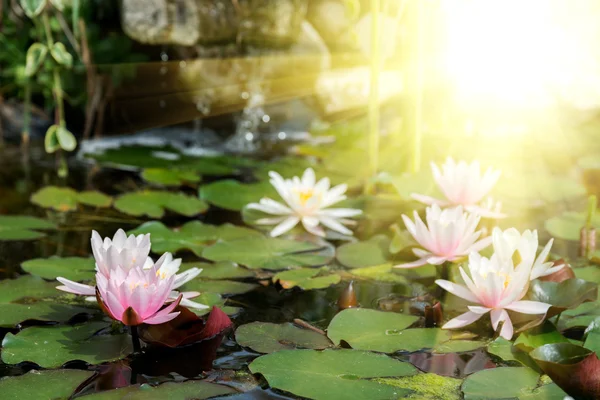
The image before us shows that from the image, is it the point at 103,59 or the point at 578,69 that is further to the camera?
the point at 578,69

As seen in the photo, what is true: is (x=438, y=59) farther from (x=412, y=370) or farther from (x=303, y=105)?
(x=412, y=370)

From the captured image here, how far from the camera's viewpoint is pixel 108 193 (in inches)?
98.5

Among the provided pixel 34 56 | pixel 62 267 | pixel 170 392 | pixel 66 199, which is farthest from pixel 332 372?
pixel 34 56

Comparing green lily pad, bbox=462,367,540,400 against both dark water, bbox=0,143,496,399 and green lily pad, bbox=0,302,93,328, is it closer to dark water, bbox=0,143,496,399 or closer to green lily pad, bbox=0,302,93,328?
dark water, bbox=0,143,496,399

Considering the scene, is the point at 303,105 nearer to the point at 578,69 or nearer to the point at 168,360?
the point at 578,69

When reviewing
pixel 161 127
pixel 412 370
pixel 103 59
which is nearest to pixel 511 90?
pixel 161 127

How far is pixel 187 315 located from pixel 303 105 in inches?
104

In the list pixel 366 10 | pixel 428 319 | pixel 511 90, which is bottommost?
pixel 428 319

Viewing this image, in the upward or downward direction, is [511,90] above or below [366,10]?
below

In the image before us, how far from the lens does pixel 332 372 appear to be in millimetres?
1138

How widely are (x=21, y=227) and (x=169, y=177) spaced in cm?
72

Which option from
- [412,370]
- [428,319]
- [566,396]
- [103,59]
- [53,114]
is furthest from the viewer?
[53,114]

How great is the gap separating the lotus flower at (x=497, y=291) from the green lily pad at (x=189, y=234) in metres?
0.74

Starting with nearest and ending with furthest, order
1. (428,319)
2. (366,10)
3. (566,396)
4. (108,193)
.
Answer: (566,396) < (428,319) < (108,193) < (366,10)
